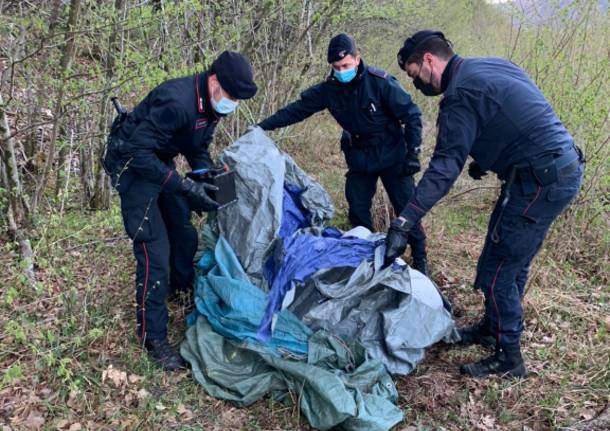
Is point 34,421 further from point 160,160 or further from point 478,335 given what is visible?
point 478,335

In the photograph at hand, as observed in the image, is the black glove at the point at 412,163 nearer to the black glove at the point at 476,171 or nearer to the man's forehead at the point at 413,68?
the black glove at the point at 476,171

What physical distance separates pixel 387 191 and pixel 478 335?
1.26 m

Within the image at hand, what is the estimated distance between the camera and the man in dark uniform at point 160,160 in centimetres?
257

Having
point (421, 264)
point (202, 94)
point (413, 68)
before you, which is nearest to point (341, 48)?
point (413, 68)

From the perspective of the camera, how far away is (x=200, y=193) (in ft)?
8.98

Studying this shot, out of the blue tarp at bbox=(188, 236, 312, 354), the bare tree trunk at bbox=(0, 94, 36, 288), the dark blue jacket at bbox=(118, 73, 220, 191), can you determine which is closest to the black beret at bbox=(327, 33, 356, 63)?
the dark blue jacket at bbox=(118, 73, 220, 191)

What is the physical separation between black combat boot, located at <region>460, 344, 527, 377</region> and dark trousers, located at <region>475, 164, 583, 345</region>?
68mm

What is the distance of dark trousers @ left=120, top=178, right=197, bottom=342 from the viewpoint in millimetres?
2729

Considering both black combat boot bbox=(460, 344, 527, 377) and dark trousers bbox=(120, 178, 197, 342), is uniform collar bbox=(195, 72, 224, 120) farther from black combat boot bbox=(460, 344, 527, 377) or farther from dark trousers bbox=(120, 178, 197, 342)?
black combat boot bbox=(460, 344, 527, 377)

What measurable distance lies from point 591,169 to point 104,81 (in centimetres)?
391

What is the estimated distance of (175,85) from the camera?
2643 millimetres

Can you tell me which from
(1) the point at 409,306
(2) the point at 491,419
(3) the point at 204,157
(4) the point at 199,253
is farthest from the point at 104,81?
(2) the point at 491,419

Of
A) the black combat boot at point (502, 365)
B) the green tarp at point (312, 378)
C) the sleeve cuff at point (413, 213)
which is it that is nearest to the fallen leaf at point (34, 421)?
the green tarp at point (312, 378)

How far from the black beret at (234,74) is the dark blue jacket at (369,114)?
102 centimetres
